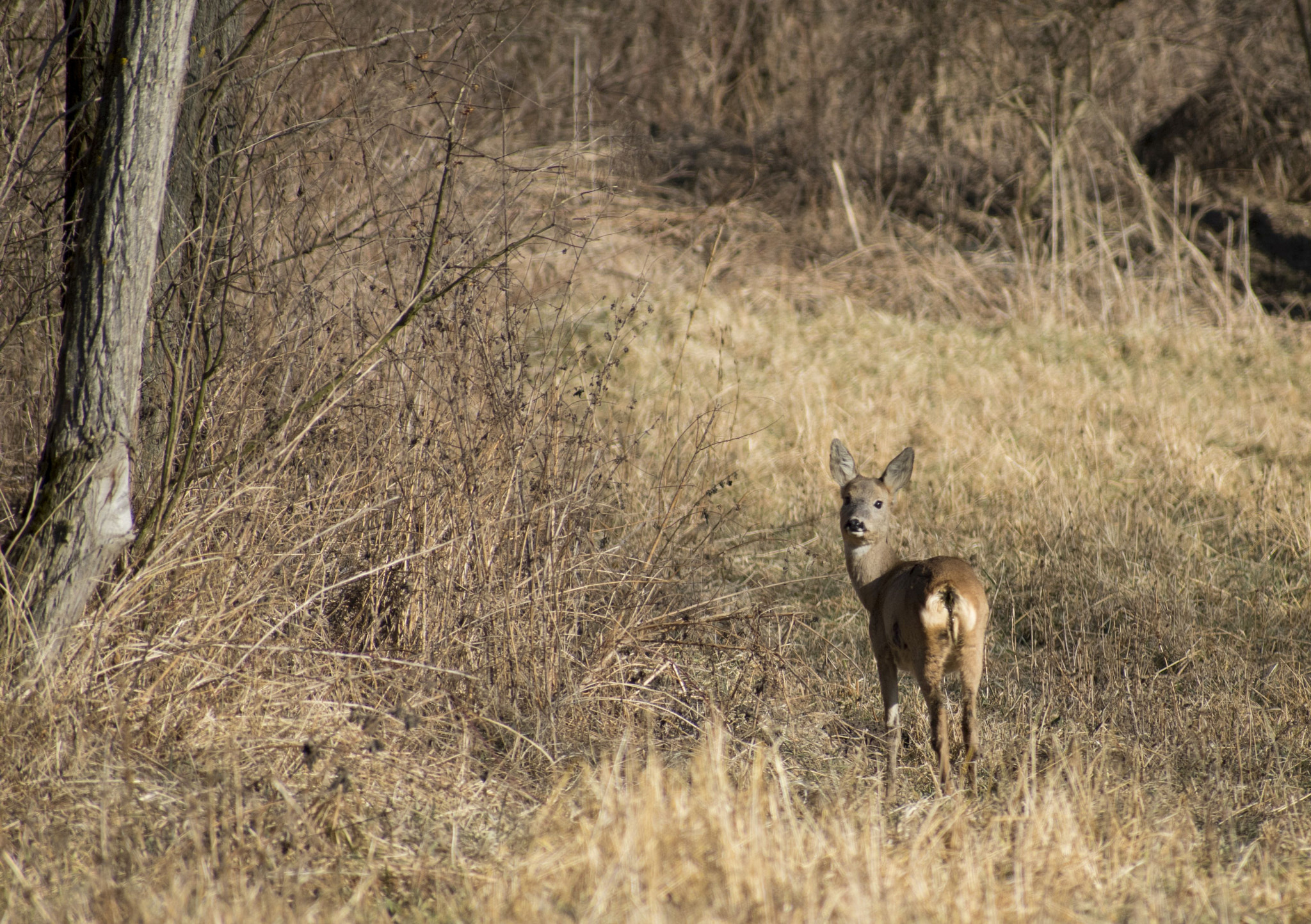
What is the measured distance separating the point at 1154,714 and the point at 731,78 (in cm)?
1495

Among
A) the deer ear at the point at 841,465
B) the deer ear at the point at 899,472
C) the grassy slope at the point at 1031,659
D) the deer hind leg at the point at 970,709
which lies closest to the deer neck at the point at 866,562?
the deer ear at the point at 899,472

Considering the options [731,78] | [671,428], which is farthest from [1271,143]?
[671,428]

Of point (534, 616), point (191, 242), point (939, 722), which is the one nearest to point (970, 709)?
point (939, 722)

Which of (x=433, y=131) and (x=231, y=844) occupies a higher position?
(x=433, y=131)

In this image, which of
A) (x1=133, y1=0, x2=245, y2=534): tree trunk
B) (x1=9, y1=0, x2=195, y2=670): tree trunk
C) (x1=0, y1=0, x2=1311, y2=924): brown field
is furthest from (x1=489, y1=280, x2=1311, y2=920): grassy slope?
(x1=133, y1=0, x2=245, y2=534): tree trunk

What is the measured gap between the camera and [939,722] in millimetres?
4312

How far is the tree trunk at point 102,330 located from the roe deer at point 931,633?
2.73 meters

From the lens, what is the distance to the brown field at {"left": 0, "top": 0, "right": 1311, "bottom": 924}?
3326 mm

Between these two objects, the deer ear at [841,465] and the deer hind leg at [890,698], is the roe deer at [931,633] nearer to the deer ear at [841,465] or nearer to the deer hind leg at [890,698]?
the deer hind leg at [890,698]

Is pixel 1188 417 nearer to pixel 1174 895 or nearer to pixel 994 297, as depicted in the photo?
pixel 994 297

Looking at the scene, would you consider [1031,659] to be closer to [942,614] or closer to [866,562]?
[866,562]

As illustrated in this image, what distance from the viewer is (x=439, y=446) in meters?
4.91

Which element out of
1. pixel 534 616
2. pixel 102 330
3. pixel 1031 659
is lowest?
pixel 1031 659

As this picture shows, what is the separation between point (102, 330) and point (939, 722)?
3.11 metres
